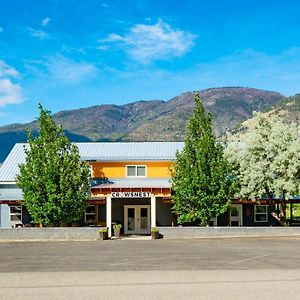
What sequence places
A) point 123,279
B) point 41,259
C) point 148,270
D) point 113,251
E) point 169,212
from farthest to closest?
1. point 169,212
2. point 113,251
3. point 41,259
4. point 148,270
5. point 123,279

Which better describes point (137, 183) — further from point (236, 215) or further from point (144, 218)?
point (236, 215)

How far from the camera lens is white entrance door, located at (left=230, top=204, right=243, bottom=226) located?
42750 millimetres

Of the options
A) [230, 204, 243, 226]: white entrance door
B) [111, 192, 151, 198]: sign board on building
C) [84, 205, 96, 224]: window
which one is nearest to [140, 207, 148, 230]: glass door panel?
[84, 205, 96, 224]: window

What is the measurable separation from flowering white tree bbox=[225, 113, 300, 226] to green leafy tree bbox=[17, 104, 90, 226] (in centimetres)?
1158

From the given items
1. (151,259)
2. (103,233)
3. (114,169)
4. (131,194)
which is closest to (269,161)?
(131,194)

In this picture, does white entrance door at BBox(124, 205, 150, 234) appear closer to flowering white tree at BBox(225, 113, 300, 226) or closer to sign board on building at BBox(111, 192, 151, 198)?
sign board on building at BBox(111, 192, 151, 198)

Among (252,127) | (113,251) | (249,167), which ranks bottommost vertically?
(113,251)

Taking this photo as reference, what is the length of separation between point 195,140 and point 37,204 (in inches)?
475

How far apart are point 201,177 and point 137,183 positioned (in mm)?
7359

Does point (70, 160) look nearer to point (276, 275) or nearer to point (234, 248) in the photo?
Result: point (234, 248)

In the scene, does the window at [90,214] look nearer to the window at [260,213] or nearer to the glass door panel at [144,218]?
the glass door panel at [144,218]

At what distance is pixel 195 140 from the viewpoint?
124 feet

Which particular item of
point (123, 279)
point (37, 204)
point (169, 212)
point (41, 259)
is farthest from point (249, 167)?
point (123, 279)

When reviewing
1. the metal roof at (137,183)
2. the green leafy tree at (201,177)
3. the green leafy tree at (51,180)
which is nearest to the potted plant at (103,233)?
the green leafy tree at (51,180)
